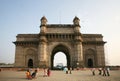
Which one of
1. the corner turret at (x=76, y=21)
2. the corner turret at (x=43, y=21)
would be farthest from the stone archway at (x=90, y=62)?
the corner turret at (x=43, y=21)

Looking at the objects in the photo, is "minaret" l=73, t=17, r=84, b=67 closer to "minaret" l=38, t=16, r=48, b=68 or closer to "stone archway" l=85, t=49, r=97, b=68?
"stone archway" l=85, t=49, r=97, b=68

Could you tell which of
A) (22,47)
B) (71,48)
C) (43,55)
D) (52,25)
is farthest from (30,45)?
(71,48)

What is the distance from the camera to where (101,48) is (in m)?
46.1

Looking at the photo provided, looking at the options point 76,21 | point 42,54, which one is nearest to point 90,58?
point 76,21

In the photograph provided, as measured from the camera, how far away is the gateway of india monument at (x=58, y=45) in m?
43.4

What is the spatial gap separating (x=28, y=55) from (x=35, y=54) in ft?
6.34

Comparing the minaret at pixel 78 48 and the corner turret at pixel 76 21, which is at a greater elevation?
the corner turret at pixel 76 21

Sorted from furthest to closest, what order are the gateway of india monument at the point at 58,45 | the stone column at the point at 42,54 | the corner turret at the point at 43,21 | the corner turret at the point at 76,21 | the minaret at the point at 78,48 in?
the corner turret at the point at 76,21 < the corner turret at the point at 43,21 < the gateway of india monument at the point at 58,45 < the minaret at the point at 78,48 < the stone column at the point at 42,54

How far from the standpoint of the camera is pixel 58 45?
150 ft

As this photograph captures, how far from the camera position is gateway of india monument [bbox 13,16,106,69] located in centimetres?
4341

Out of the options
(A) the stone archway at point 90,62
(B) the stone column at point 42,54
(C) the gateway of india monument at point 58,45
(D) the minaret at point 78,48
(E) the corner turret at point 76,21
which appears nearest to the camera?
(B) the stone column at point 42,54

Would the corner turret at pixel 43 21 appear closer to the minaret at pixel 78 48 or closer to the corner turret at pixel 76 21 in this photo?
the corner turret at pixel 76 21

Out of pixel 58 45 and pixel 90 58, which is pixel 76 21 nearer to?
pixel 58 45

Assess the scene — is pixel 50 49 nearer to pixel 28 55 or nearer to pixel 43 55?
pixel 43 55
